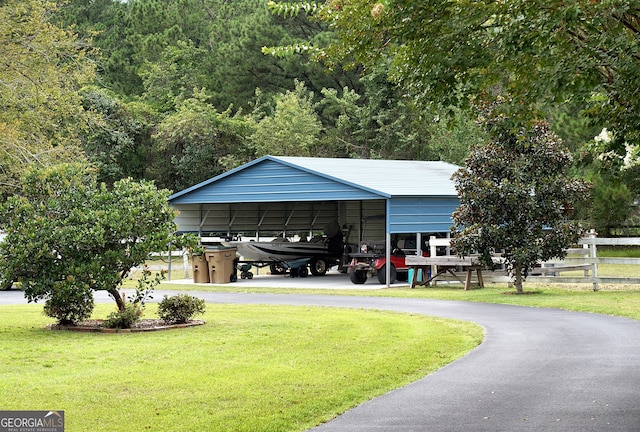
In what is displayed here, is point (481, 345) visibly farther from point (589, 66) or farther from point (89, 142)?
point (89, 142)

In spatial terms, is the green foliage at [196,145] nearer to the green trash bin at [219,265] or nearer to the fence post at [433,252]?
the green trash bin at [219,265]

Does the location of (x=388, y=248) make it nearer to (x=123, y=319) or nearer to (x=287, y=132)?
(x=123, y=319)

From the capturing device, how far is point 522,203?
79.3 ft

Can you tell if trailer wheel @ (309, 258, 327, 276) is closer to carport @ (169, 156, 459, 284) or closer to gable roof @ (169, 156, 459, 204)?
carport @ (169, 156, 459, 284)

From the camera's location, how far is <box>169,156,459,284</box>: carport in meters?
29.6

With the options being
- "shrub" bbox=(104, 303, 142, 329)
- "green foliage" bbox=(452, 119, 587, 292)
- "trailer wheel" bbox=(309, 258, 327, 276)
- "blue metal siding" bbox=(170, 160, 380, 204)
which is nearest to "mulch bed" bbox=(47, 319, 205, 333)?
"shrub" bbox=(104, 303, 142, 329)

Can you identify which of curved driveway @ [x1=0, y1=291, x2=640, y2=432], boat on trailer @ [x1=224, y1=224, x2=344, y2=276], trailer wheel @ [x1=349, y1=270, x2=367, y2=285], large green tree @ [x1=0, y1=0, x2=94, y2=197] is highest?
large green tree @ [x1=0, y1=0, x2=94, y2=197]

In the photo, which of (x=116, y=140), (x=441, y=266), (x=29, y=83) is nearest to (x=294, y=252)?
(x=441, y=266)

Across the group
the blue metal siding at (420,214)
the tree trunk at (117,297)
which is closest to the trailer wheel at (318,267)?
the blue metal siding at (420,214)

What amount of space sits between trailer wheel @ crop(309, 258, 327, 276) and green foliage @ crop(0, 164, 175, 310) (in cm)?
1869

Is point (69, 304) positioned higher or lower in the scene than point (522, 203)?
lower

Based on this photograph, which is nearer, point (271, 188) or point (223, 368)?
point (223, 368)

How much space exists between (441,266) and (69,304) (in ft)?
47.7

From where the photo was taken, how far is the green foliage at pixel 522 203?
24.2 m
